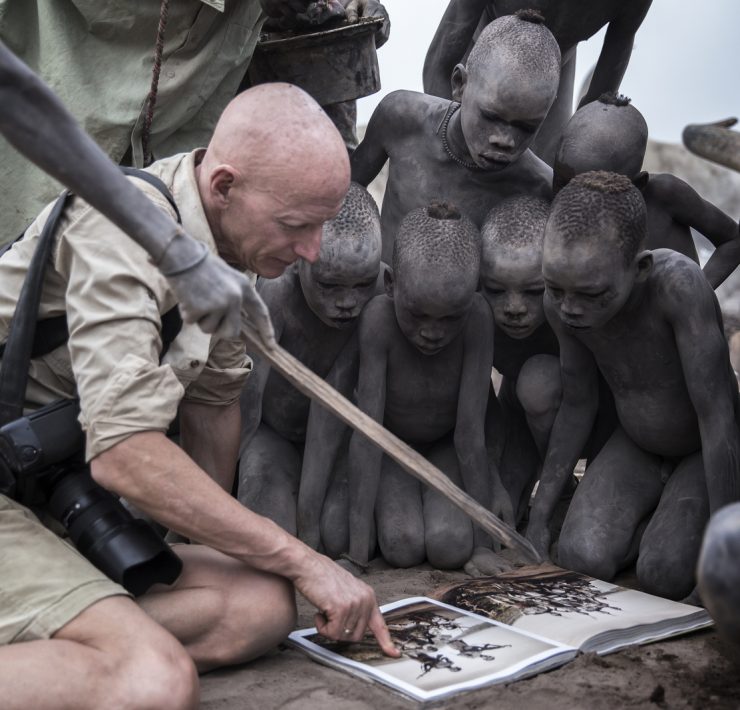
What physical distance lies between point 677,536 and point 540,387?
0.68 metres

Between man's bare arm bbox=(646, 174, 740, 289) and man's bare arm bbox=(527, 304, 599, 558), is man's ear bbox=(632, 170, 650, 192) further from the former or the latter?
man's bare arm bbox=(527, 304, 599, 558)

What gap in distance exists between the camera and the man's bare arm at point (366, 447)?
3.50 meters

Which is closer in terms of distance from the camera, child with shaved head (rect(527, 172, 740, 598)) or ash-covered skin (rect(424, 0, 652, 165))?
child with shaved head (rect(527, 172, 740, 598))

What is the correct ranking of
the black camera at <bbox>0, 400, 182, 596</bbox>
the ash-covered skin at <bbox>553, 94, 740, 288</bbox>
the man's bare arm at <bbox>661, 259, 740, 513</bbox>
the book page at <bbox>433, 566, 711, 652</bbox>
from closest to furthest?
the black camera at <bbox>0, 400, 182, 596</bbox> → the book page at <bbox>433, 566, 711, 652</bbox> → the man's bare arm at <bbox>661, 259, 740, 513</bbox> → the ash-covered skin at <bbox>553, 94, 740, 288</bbox>

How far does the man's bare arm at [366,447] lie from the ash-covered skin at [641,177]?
2.66 feet

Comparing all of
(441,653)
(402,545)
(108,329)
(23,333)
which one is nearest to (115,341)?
(108,329)

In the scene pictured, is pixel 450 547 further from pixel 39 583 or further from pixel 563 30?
pixel 563 30

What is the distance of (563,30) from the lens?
4.05 m

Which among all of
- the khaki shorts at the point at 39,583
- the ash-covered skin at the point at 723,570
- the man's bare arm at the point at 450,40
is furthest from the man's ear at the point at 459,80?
the ash-covered skin at the point at 723,570

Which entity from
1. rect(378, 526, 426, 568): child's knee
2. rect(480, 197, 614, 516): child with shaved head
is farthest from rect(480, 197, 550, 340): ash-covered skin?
rect(378, 526, 426, 568): child's knee

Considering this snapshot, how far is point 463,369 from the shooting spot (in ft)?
11.6

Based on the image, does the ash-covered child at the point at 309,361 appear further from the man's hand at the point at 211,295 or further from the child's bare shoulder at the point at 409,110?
the man's hand at the point at 211,295

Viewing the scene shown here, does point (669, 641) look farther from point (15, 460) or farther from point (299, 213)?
point (15, 460)

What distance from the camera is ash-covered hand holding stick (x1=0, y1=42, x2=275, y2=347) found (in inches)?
72.9
